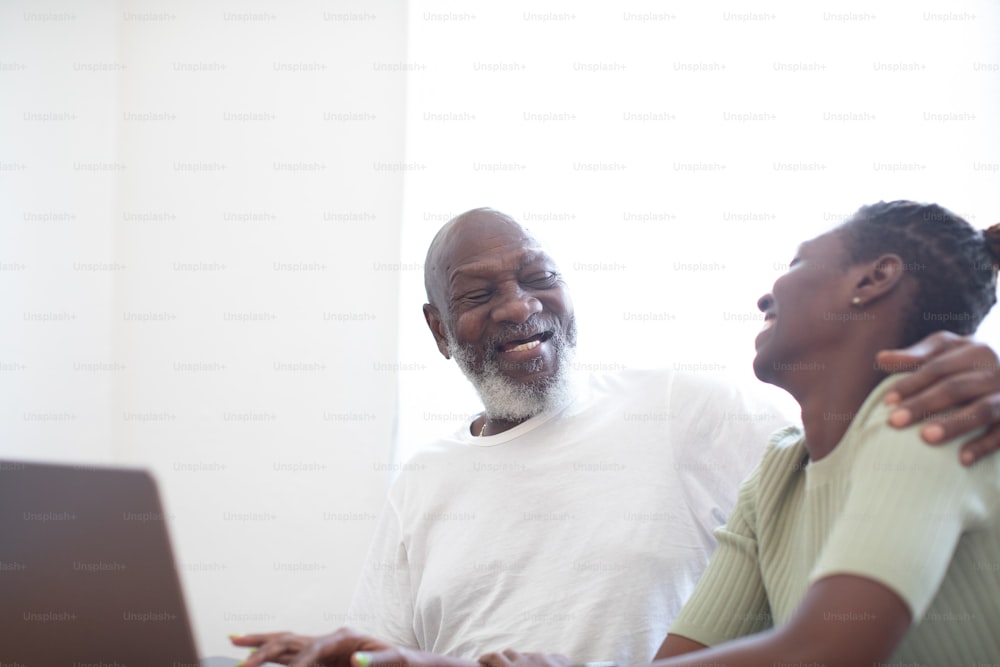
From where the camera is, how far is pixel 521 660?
1242 millimetres

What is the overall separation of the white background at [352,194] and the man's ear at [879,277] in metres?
1.30

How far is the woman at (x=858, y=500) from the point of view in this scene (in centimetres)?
87

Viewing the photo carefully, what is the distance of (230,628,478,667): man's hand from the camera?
1122mm

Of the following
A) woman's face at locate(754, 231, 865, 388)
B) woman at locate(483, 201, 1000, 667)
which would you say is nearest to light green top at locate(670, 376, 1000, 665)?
woman at locate(483, 201, 1000, 667)

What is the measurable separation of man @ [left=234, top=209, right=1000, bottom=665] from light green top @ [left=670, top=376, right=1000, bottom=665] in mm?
283

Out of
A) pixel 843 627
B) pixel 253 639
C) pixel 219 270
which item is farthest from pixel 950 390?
pixel 219 270

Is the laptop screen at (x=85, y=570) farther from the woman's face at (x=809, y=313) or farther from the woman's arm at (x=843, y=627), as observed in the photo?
the woman's face at (x=809, y=313)

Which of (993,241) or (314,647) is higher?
(993,241)

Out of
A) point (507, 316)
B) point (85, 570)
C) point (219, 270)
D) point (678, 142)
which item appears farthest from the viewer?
point (219, 270)

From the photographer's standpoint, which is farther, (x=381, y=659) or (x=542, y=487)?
(x=542, y=487)

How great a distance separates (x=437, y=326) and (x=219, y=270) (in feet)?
4.69

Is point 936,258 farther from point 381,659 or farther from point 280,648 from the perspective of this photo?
point 280,648

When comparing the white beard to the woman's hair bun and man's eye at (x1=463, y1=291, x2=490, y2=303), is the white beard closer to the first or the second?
man's eye at (x1=463, y1=291, x2=490, y2=303)

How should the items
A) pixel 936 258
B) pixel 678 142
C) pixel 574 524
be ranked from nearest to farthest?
pixel 936 258
pixel 574 524
pixel 678 142
